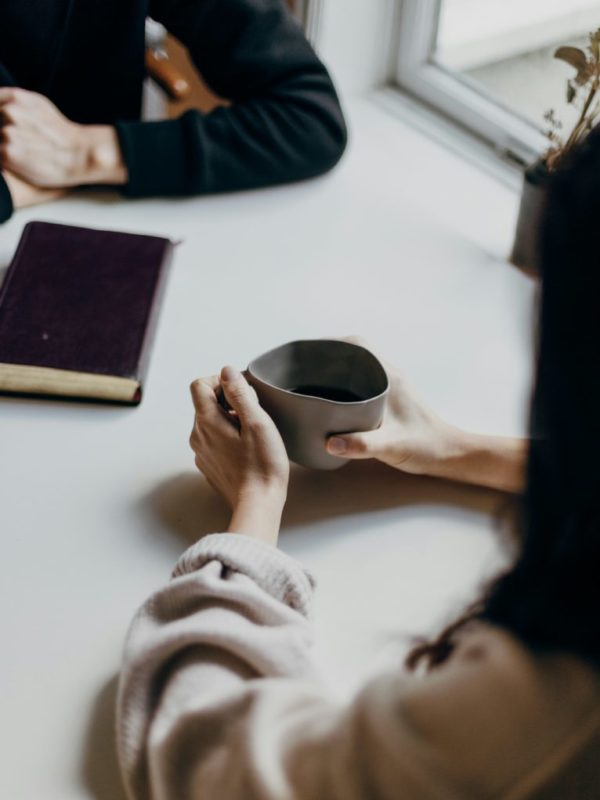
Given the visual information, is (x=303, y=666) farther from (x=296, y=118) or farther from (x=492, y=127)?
(x=492, y=127)

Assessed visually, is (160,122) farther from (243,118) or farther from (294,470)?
(294,470)

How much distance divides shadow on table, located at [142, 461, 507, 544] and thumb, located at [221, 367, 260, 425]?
0.09m

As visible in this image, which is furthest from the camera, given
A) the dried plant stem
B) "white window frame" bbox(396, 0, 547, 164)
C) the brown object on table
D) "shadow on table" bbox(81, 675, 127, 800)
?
"white window frame" bbox(396, 0, 547, 164)

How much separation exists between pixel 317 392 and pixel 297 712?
0.36 m

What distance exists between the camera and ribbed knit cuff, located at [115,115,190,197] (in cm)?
118

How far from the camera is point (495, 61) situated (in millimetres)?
1532

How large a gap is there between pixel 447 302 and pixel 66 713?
0.63m

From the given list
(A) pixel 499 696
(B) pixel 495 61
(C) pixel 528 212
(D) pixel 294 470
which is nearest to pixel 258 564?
(D) pixel 294 470

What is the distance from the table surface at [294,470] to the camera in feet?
2.33

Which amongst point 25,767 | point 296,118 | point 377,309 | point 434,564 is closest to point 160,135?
point 296,118

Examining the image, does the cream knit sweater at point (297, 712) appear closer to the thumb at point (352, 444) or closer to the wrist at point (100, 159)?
the thumb at point (352, 444)

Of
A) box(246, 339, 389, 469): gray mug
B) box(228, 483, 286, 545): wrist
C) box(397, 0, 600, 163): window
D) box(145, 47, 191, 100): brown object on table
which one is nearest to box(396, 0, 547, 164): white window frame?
box(397, 0, 600, 163): window

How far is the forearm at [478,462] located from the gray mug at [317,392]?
0.25 feet

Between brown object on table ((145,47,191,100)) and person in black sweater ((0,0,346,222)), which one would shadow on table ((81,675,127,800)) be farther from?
brown object on table ((145,47,191,100))
